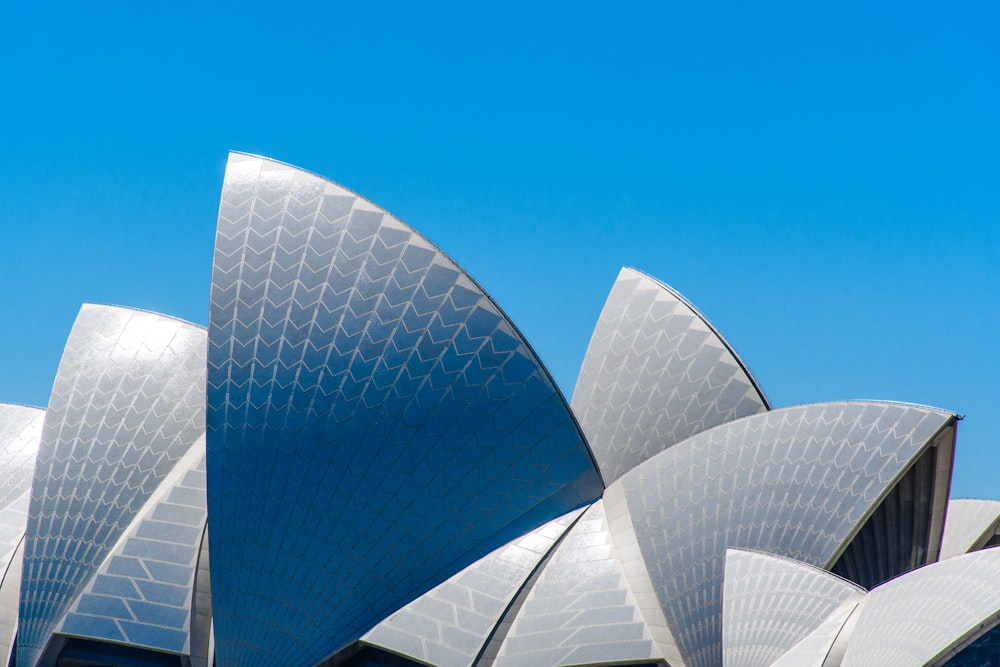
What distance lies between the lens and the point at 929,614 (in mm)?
18922

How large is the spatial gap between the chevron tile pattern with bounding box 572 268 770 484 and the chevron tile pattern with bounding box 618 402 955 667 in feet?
20.7

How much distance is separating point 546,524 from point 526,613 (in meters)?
2.43

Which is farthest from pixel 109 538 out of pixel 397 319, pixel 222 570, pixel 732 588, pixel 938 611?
pixel 938 611

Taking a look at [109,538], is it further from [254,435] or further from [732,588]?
[732,588]

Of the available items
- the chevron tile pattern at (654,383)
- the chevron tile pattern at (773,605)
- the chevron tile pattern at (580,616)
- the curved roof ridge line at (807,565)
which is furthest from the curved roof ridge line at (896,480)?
the chevron tile pattern at (654,383)

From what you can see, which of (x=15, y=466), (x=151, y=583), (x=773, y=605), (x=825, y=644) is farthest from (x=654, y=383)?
(x=15, y=466)

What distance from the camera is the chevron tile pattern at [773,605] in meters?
22.2

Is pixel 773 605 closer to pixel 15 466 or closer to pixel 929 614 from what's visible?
pixel 929 614

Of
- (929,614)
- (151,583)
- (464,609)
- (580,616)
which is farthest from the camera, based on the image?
(151,583)

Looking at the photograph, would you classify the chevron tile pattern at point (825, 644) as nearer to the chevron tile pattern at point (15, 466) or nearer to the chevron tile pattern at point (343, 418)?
the chevron tile pattern at point (343, 418)

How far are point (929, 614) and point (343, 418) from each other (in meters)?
13.3

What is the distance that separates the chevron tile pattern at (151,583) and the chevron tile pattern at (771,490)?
1044cm

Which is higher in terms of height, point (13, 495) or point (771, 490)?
point (771, 490)

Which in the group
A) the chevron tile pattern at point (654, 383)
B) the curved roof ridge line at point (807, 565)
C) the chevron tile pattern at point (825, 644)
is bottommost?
the chevron tile pattern at point (825, 644)
